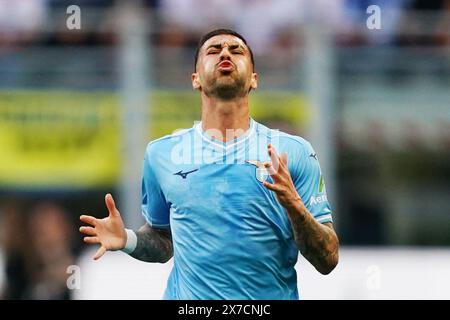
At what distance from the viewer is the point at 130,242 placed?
22.1 ft

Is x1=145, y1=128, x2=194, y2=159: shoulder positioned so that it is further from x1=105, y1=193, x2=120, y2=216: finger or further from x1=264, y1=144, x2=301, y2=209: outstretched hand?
x1=264, y1=144, x2=301, y2=209: outstretched hand

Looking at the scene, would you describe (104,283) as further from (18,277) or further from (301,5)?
(301,5)

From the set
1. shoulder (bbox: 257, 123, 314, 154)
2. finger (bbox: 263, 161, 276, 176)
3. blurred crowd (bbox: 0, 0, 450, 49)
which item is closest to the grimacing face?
shoulder (bbox: 257, 123, 314, 154)

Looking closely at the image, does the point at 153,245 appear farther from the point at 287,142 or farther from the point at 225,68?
the point at 225,68

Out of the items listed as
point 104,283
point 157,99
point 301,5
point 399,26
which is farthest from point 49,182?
point 399,26

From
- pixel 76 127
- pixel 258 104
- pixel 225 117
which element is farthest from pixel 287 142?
pixel 76 127

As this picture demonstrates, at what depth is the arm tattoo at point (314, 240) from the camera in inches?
243

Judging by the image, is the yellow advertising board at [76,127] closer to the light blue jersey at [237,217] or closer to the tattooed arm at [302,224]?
the light blue jersey at [237,217]

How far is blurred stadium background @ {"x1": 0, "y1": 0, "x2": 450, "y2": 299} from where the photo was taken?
14555mm

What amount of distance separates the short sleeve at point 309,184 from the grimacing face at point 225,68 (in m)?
0.50

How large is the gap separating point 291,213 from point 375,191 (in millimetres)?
9779

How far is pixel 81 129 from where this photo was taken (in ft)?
50.5

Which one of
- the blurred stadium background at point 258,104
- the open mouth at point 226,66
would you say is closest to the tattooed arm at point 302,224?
the open mouth at point 226,66

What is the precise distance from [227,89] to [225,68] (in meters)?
0.13
